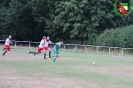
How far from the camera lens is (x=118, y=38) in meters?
55.5

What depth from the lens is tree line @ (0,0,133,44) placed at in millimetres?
63375

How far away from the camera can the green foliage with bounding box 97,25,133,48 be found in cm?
5394

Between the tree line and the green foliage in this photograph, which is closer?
the green foliage

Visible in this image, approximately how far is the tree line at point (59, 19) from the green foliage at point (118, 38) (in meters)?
4.00

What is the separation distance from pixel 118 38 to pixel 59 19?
13.8 m

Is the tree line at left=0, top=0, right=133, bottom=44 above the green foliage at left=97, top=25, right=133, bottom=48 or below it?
above

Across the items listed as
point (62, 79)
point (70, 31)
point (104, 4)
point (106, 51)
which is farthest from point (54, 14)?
point (62, 79)

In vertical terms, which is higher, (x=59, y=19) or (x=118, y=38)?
(x=59, y=19)

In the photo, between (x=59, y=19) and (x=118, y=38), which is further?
(x=59, y=19)

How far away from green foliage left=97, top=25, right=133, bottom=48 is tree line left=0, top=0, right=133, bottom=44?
4005mm

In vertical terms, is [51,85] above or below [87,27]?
below

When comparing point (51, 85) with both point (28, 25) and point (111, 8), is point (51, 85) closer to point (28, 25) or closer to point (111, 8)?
point (111, 8)

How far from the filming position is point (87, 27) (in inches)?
2522

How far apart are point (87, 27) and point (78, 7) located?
350 cm
